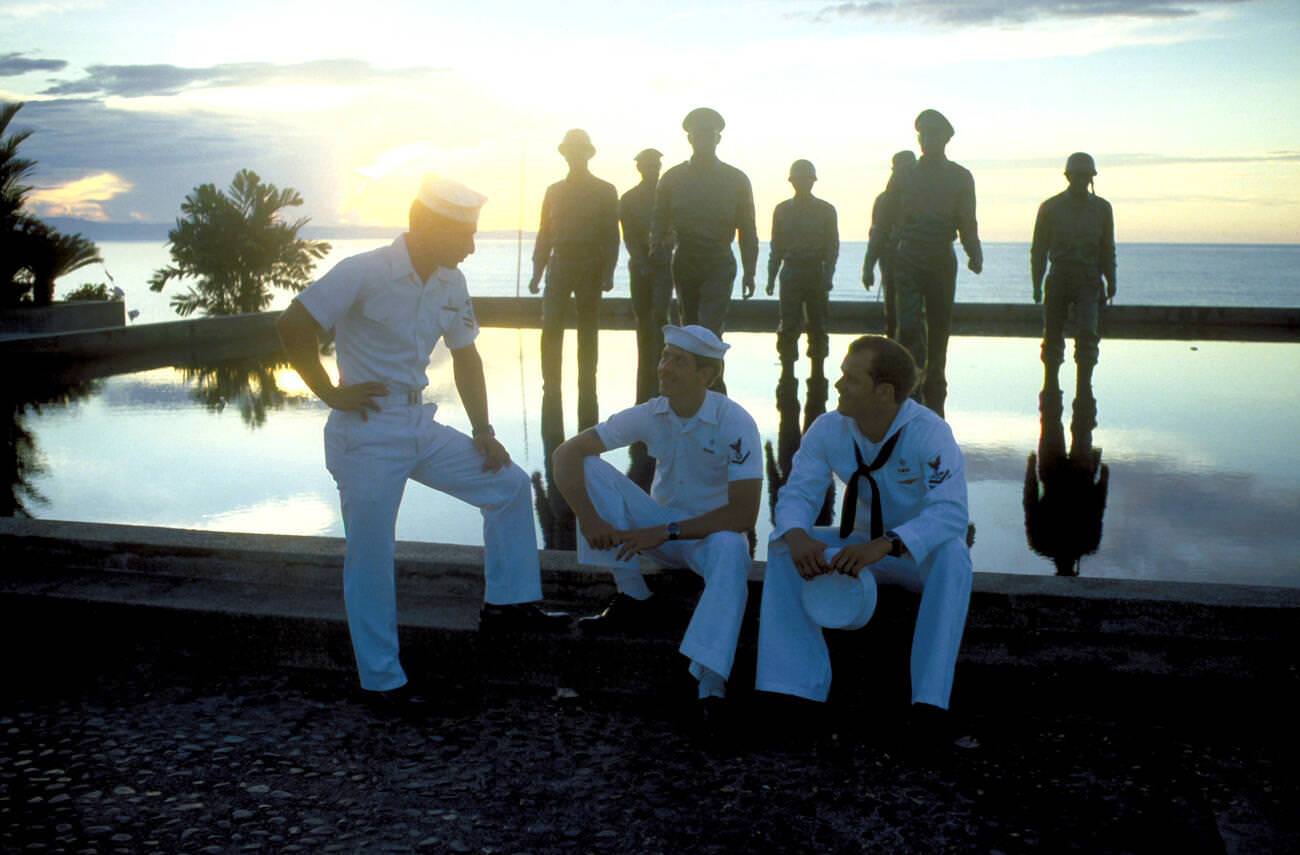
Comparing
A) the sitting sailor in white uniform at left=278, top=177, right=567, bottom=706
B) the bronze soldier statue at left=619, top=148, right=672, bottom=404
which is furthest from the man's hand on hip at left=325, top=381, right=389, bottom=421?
the bronze soldier statue at left=619, top=148, right=672, bottom=404

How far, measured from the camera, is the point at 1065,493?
8266 millimetres

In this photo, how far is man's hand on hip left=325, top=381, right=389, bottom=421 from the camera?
4727 mm

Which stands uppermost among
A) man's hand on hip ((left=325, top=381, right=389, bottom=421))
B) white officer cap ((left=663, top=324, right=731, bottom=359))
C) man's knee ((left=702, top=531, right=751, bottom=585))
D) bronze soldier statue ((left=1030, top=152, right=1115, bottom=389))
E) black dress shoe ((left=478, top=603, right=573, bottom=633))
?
bronze soldier statue ((left=1030, top=152, right=1115, bottom=389))

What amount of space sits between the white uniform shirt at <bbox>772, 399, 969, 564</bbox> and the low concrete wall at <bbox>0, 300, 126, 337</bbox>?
58.8 feet

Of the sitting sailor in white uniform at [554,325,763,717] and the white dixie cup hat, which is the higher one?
the sitting sailor in white uniform at [554,325,763,717]

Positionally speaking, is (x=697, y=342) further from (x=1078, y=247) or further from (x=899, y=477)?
(x=1078, y=247)

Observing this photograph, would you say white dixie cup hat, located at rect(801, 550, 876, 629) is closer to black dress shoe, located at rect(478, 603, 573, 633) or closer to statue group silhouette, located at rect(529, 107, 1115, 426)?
black dress shoe, located at rect(478, 603, 573, 633)

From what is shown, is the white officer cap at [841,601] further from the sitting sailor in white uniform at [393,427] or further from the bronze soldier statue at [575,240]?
A: the bronze soldier statue at [575,240]

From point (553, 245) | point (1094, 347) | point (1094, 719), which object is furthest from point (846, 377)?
point (1094, 347)

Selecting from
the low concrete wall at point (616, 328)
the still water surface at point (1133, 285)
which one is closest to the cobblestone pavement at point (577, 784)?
the low concrete wall at point (616, 328)

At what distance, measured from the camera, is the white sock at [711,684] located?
445 centimetres

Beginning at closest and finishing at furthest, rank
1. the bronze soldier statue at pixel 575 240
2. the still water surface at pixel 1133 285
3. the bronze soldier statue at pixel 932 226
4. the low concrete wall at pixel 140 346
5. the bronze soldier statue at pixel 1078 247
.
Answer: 1. the bronze soldier statue at pixel 932 226
2. the bronze soldier statue at pixel 575 240
3. the bronze soldier statue at pixel 1078 247
4. the low concrete wall at pixel 140 346
5. the still water surface at pixel 1133 285

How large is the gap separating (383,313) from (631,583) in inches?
53.5

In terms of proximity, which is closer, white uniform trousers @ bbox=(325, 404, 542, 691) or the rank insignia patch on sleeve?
the rank insignia patch on sleeve
